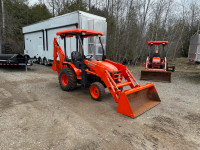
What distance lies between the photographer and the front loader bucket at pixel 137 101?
11.9 ft

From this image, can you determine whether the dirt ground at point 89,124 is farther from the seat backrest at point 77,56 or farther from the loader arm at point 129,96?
the seat backrest at point 77,56

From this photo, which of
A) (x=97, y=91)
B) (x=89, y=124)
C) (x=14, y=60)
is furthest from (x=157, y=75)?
(x=14, y=60)

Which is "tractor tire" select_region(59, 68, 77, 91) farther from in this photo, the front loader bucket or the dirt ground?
the front loader bucket

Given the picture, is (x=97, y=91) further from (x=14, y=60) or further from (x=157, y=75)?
(x=14, y=60)

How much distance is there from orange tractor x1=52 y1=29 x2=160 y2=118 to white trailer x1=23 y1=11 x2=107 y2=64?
893 millimetres

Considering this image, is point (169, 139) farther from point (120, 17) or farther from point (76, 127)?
point (120, 17)

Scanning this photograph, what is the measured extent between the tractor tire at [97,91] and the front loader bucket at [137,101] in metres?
0.84

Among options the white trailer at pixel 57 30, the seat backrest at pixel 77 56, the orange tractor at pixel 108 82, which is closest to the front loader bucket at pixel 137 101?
the orange tractor at pixel 108 82

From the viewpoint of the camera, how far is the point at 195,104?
15.2 feet

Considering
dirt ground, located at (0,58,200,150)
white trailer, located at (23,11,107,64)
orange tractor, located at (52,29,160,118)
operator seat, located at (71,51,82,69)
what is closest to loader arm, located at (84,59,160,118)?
orange tractor, located at (52,29,160,118)

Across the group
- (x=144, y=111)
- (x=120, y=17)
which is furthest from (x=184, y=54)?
(x=144, y=111)

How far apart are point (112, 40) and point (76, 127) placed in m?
11.9

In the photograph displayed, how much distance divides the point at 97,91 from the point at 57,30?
6.90 metres

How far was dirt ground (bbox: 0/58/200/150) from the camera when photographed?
2625 mm
